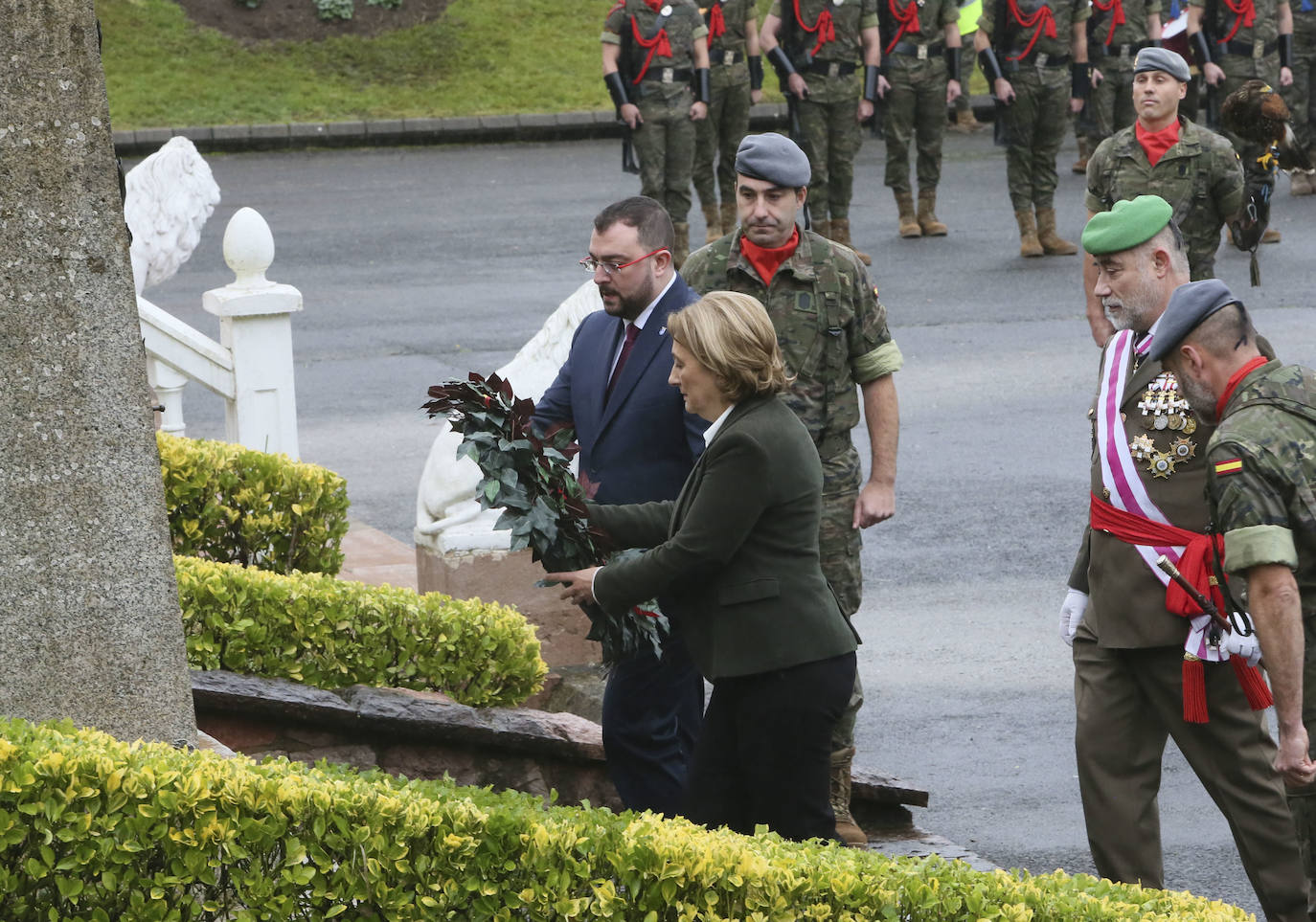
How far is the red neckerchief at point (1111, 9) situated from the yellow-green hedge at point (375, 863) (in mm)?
15104

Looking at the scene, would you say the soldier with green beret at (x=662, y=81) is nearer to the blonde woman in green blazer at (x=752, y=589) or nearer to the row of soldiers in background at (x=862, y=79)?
the row of soldiers in background at (x=862, y=79)

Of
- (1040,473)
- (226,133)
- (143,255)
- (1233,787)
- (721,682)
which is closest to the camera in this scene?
(721,682)

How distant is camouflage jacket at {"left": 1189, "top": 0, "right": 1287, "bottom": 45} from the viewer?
17359mm

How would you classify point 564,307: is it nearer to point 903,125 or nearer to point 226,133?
point 903,125

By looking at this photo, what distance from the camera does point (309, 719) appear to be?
18.5 ft

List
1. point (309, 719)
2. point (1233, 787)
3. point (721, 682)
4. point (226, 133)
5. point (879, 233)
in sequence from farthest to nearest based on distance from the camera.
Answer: point (226, 133), point (879, 233), point (309, 719), point (1233, 787), point (721, 682)

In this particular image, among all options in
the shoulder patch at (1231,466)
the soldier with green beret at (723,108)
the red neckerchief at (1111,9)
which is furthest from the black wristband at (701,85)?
the shoulder patch at (1231,466)

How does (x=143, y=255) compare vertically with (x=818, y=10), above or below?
below

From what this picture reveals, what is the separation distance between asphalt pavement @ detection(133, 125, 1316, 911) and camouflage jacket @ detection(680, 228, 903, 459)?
4.55 feet

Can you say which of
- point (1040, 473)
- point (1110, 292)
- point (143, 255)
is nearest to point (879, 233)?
point (1040, 473)

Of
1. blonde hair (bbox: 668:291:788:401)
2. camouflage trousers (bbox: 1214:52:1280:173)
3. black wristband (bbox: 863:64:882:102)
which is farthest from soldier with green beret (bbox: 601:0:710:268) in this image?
blonde hair (bbox: 668:291:788:401)

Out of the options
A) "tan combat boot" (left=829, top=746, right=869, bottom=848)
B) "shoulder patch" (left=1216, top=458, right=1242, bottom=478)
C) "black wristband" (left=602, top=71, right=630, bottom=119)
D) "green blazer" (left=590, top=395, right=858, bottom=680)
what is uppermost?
"black wristband" (left=602, top=71, right=630, bottom=119)

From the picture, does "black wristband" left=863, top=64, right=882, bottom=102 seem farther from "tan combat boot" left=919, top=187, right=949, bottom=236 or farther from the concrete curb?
the concrete curb

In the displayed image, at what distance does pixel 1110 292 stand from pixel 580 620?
2811mm
